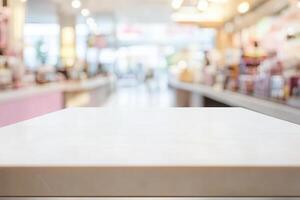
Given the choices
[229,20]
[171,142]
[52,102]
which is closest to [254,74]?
[52,102]

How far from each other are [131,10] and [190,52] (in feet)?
9.83

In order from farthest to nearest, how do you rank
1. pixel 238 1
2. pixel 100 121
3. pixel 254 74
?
pixel 238 1 < pixel 254 74 < pixel 100 121

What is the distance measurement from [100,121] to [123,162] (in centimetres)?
53

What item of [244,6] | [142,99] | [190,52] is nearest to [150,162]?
[244,6]

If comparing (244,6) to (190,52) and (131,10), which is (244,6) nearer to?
(131,10)

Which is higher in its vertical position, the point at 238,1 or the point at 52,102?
the point at 238,1

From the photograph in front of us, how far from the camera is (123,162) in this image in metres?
0.72

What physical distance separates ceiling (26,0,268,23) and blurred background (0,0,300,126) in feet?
0.09

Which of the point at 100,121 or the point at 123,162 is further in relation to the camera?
the point at 100,121

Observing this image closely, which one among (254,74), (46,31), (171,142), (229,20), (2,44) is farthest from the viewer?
(46,31)

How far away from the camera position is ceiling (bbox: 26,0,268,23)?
9.70 m

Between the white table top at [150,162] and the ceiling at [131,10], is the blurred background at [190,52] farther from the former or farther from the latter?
the white table top at [150,162]

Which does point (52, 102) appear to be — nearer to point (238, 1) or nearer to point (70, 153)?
point (238, 1)

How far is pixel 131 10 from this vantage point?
571 inches
